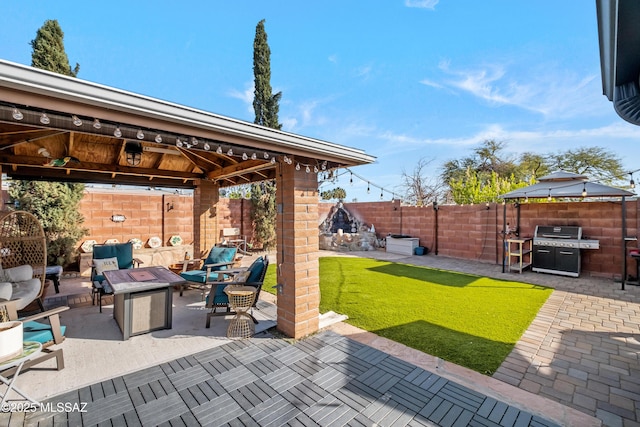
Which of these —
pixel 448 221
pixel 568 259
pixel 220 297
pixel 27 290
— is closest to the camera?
pixel 27 290

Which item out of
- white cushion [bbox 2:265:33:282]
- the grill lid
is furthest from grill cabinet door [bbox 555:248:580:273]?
white cushion [bbox 2:265:33:282]

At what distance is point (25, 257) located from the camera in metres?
4.45

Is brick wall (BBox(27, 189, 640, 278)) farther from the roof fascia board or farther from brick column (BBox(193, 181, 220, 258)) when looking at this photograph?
the roof fascia board

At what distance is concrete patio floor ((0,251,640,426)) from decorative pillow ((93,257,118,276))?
841mm

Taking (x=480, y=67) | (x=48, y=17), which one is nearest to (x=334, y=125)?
(x=480, y=67)

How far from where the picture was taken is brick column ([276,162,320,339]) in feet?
11.7

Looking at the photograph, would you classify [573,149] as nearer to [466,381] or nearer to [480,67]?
[480,67]

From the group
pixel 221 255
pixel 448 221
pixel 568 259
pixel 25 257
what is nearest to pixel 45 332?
pixel 25 257

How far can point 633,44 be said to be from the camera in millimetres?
1847

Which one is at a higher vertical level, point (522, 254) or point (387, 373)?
point (522, 254)

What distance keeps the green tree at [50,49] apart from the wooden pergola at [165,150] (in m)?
4.14

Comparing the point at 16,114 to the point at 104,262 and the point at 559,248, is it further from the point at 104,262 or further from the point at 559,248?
the point at 559,248

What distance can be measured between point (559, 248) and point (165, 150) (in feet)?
30.7

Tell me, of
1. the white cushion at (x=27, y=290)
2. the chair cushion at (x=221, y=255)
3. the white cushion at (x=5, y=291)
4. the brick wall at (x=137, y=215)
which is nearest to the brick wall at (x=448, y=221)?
the brick wall at (x=137, y=215)
